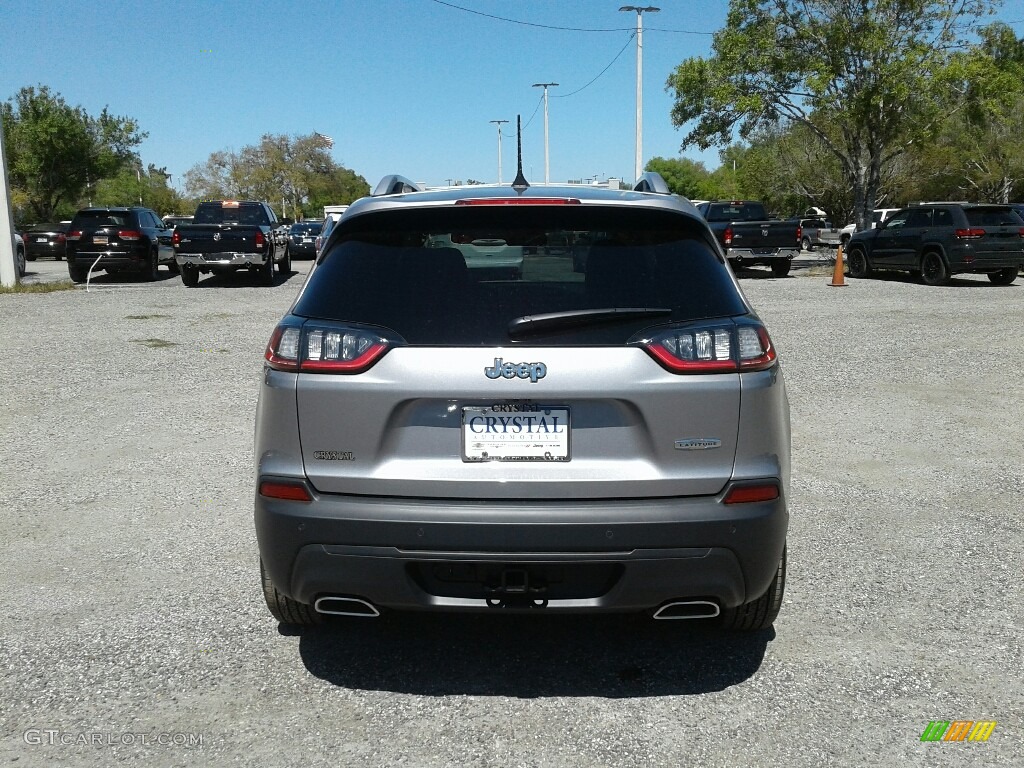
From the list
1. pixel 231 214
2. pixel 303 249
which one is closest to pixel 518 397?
pixel 231 214

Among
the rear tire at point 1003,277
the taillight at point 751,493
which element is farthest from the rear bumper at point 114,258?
the taillight at point 751,493

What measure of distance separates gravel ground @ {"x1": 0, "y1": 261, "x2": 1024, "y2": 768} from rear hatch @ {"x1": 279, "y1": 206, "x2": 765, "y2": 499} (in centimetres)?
80

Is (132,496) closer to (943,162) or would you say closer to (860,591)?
(860,591)

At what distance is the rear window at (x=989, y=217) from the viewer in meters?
19.7

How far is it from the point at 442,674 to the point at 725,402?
146 centimetres

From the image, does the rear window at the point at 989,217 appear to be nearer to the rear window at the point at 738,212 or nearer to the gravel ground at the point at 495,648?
the rear window at the point at 738,212

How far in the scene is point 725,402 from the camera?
305 cm

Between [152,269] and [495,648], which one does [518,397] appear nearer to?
[495,648]

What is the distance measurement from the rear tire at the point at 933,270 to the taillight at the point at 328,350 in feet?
65.1

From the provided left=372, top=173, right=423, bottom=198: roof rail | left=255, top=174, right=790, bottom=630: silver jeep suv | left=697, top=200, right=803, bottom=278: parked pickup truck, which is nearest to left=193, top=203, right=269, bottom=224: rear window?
left=697, top=200, right=803, bottom=278: parked pickup truck

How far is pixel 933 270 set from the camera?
2094 centimetres

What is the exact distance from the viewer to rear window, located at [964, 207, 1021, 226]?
64.7 feet

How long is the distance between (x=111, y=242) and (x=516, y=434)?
22.5m

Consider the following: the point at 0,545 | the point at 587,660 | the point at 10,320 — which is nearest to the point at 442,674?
the point at 587,660
